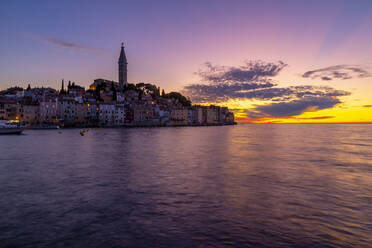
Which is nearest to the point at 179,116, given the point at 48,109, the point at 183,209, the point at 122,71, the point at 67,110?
the point at 122,71

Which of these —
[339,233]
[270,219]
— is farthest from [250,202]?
[339,233]

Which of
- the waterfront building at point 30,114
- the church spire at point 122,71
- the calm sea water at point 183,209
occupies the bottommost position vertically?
the calm sea water at point 183,209

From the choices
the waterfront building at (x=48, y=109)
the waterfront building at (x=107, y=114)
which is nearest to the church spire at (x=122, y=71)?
the waterfront building at (x=107, y=114)

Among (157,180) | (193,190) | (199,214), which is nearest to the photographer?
(199,214)

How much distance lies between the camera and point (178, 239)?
6309 millimetres

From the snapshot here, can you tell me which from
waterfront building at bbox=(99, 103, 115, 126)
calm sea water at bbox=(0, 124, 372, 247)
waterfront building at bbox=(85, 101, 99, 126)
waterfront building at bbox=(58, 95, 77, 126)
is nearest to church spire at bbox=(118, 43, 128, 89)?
waterfront building at bbox=(99, 103, 115, 126)

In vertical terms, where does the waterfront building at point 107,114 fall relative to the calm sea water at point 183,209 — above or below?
above

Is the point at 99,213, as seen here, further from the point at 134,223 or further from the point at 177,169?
the point at 177,169

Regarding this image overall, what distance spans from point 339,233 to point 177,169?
1142cm

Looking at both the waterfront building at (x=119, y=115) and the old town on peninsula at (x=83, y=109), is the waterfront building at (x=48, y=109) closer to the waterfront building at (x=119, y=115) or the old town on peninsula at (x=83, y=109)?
the old town on peninsula at (x=83, y=109)

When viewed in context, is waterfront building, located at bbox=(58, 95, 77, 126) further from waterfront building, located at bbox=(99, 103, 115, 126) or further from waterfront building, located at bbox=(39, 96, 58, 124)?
waterfront building, located at bbox=(99, 103, 115, 126)

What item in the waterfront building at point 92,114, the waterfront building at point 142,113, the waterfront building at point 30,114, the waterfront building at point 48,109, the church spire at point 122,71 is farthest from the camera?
the church spire at point 122,71

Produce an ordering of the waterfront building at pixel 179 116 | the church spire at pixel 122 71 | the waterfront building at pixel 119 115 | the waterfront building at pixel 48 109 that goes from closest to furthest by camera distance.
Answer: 1. the waterfront building at pixel 48 109
2. the waterfront building at pixel 119 115
3. the waterfront building at pixel 179 116
4. the church spire at pixel 122 71

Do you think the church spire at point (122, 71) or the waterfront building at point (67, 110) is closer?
the waterfront building at point (67, 110)
